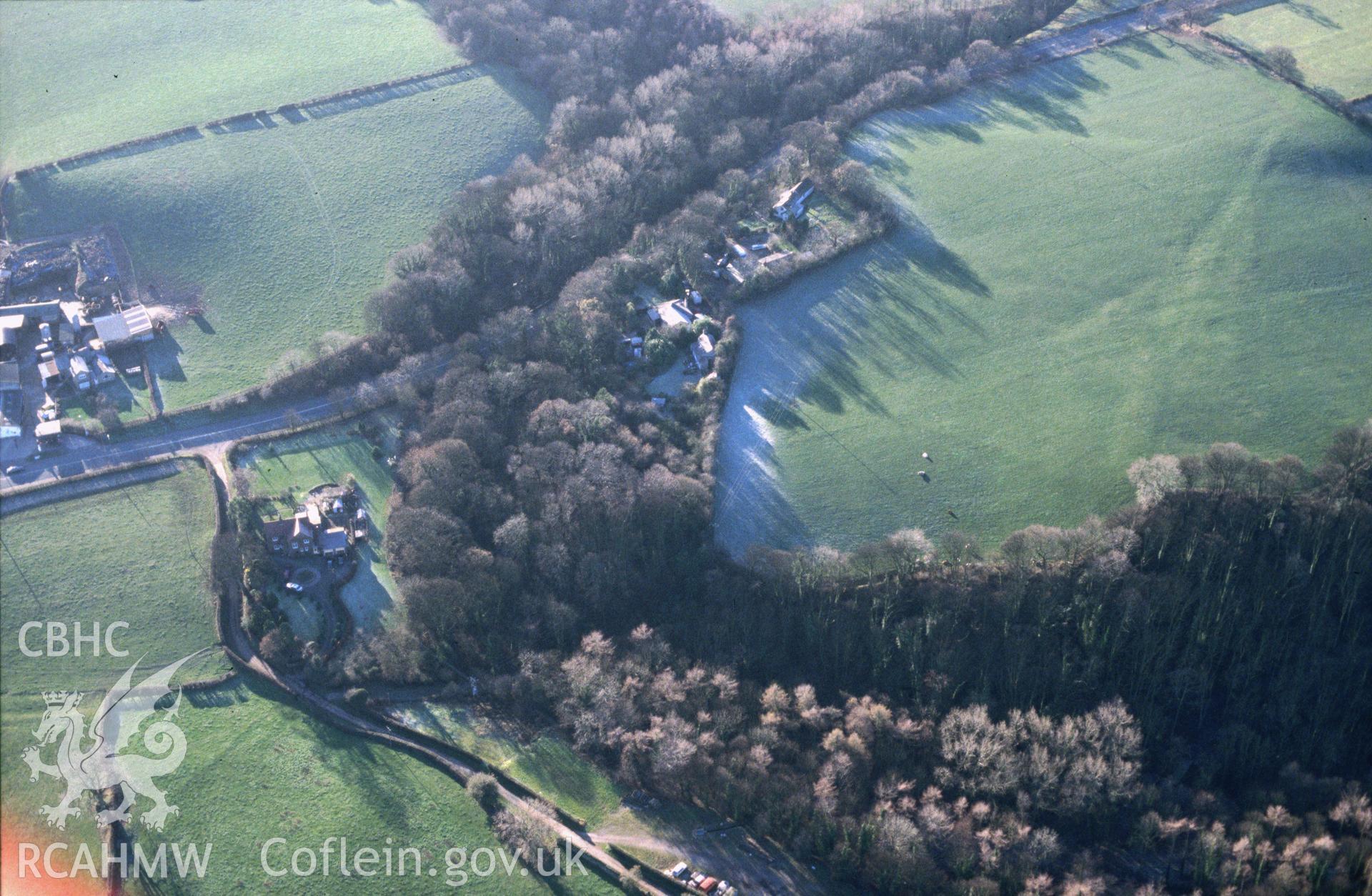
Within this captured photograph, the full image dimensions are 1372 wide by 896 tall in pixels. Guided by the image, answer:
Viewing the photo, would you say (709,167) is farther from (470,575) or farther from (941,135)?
(470,575)

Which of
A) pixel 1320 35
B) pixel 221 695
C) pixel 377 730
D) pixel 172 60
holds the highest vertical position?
pixel 1320 35

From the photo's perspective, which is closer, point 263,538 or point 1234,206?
point 263,538

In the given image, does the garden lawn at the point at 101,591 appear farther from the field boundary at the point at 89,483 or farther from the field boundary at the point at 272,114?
the field boundary at the point at 272,114

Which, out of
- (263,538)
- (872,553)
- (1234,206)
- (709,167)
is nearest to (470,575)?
(263,538)

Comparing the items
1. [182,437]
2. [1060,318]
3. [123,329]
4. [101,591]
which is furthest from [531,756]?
[1060,318]

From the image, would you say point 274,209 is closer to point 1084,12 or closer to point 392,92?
point 392,92
